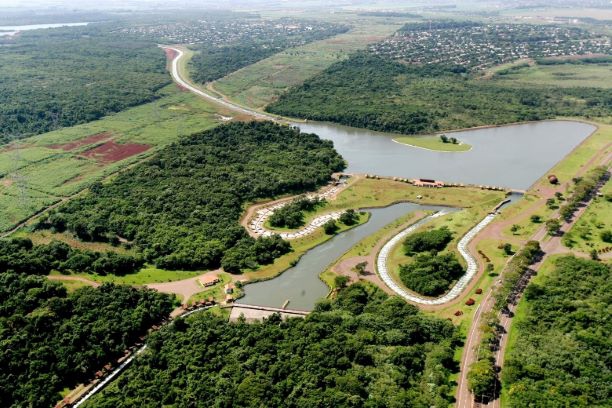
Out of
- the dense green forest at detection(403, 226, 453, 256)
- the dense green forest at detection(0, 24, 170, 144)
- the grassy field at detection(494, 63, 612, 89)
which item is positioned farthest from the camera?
the grassy field at detection(494, 63, 612, 89)

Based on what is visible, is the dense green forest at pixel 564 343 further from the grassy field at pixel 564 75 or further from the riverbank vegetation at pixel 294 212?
the grassy field at pixel 564 75

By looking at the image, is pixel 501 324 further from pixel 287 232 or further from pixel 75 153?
pixel 75 153

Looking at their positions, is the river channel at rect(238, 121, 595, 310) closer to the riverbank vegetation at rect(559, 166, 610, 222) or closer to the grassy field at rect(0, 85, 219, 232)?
the riverbank vegetation at rect(559, 166, 610, 222)

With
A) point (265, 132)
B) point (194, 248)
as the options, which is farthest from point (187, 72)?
point (194, 248)

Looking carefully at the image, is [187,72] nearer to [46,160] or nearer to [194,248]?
[46,160]

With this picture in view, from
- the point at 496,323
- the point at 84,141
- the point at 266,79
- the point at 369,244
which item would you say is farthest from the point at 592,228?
the point at 266,79

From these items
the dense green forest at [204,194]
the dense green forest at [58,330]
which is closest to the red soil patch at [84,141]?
the dense green forest at [204,194]

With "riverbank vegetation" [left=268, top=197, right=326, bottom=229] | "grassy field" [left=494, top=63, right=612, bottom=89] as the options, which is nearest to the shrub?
"riverbank vegetation" [left=268, top=197, right=326, bottom=229]
